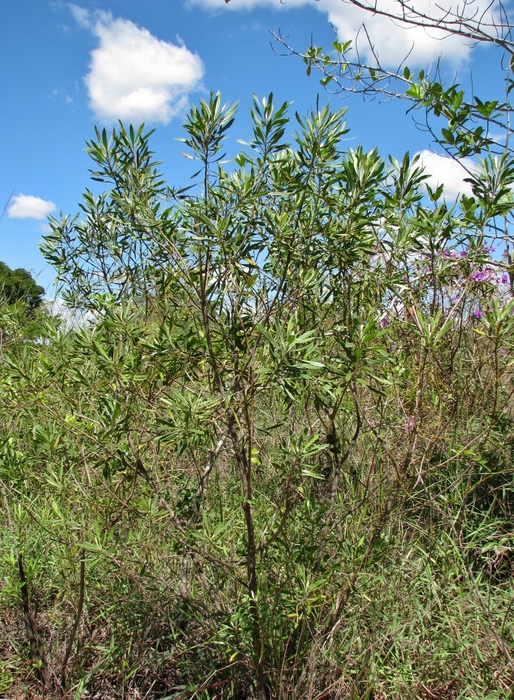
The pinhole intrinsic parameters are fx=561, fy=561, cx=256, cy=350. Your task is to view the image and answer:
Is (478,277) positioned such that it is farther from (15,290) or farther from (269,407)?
(15,290)

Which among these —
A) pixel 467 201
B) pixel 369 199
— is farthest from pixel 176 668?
pixel 467 201

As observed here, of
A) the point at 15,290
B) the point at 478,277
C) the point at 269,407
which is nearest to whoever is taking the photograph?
the point at 269,407

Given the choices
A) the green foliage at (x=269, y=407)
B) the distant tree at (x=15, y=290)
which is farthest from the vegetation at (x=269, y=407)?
the distant tree at (x=15, y=290)

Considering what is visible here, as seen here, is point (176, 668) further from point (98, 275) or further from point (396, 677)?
point (98, 275)

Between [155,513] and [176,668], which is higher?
[155,513]

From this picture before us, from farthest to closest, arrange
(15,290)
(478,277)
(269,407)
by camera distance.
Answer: (15,290)
(478,277)
(269,407)

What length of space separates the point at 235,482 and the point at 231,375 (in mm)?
1302

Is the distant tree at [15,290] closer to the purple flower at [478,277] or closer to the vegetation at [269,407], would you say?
the vegetation at [269,407]

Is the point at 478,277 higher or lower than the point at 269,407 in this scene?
higher

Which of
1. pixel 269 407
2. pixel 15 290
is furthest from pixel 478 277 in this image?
pixel 15 290

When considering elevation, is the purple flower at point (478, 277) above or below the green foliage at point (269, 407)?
above

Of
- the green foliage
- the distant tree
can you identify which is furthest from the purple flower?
the distant tree

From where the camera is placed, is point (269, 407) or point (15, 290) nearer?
point (269, 407)

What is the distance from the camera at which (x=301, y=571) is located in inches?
69.7
